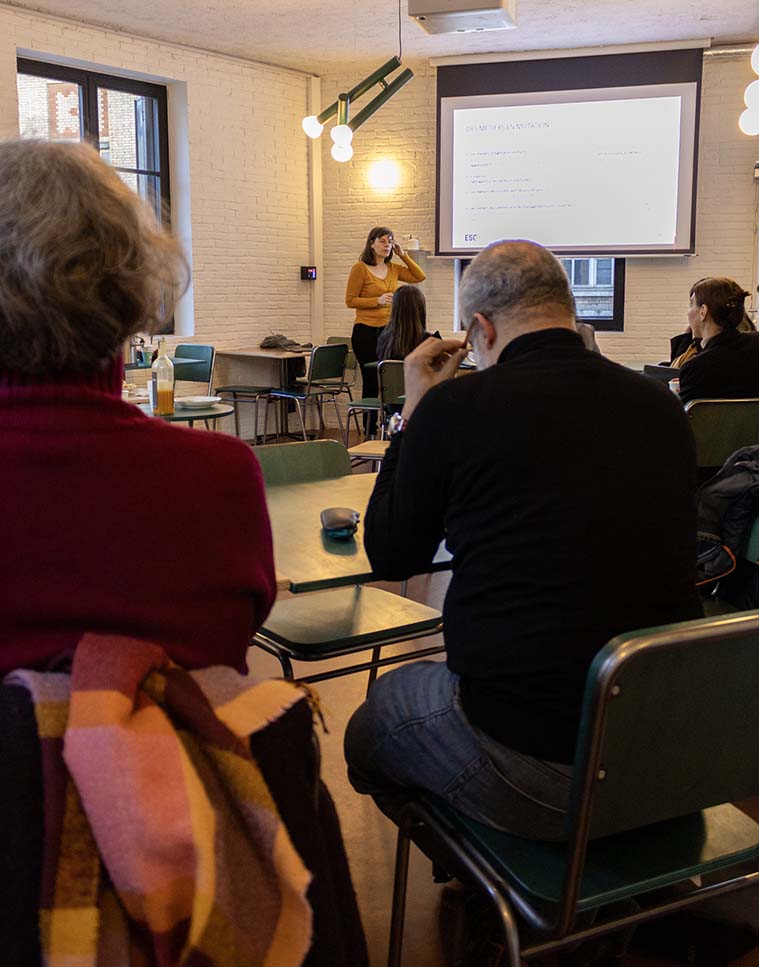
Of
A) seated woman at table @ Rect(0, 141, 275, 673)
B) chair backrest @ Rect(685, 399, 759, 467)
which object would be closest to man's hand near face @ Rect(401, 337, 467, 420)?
seated woman at table @ Rect(0, 141, 275, 673)

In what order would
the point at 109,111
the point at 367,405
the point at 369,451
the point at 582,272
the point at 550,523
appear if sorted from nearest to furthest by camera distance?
1. the point at 550,523
2. the point at 369,451
3. the point at 367,405
4. the point at 109,111
5. the point at 582,272

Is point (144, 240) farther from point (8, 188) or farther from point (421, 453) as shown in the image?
point (421, 453)

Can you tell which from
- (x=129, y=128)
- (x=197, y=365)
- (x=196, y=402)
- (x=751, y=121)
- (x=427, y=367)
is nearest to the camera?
(x=427, y=367)

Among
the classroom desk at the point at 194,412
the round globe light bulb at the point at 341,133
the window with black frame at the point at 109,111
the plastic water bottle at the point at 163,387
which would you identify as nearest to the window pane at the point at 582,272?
the round globe light bulb at the point at 341,133

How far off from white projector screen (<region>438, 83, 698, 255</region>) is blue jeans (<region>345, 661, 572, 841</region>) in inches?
274

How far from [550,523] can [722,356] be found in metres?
2.74

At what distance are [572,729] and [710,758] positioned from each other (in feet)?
0.62

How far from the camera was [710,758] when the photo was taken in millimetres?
1336

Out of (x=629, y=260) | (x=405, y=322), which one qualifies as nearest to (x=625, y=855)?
(x=405, y=322)

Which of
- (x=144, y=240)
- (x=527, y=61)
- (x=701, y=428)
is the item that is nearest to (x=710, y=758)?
(x=144, y=240)

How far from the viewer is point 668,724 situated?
127 cm

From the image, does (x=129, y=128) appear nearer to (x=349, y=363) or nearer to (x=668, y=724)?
(x=349, y=363)

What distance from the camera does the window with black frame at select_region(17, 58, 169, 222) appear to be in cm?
699

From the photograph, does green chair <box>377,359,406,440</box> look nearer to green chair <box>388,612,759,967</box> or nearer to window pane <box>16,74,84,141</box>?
window pane <box>16,74,84,141</box>
